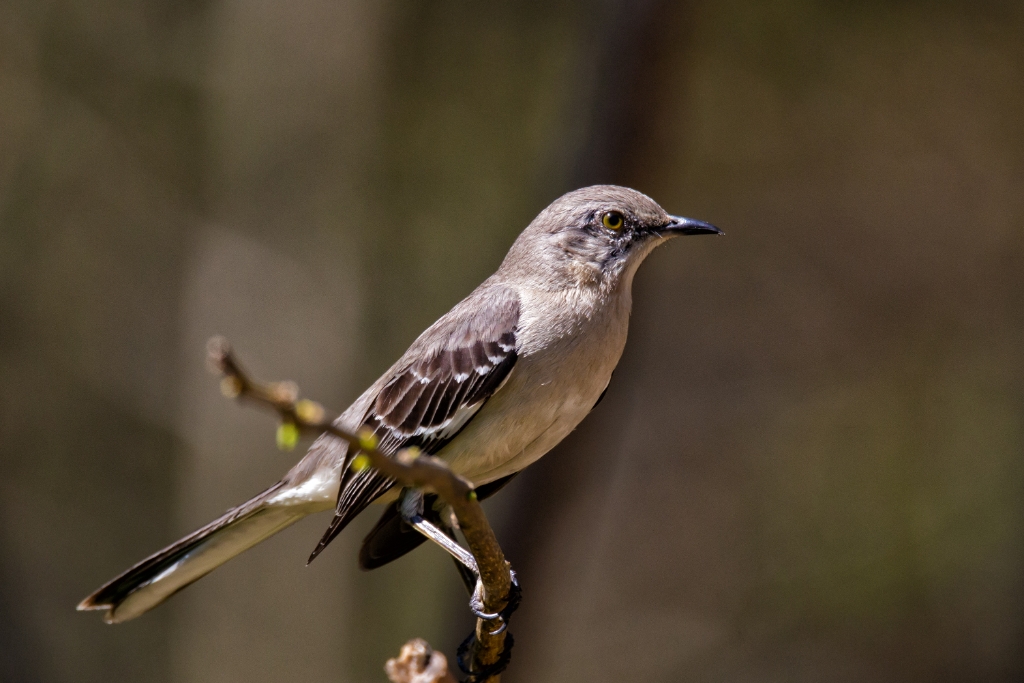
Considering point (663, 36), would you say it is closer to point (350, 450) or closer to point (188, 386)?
point (350, 450)

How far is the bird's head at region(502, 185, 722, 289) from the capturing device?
3820 millimetres

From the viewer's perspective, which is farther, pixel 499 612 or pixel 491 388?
pixel 491 388

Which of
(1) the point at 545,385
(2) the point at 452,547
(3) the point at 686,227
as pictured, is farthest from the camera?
(3) the point at 686,227

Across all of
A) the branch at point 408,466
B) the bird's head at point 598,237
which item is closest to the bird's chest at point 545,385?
the bird's head at point 598,237

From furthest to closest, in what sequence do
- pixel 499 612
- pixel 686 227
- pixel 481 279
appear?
pixel 481 279 → pixel 686 227 → pixel 499 612

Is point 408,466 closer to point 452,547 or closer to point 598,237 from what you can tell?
point 452,547

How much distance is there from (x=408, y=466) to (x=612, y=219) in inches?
96.4

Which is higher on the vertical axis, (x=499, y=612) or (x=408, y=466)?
(x=408, y=466)

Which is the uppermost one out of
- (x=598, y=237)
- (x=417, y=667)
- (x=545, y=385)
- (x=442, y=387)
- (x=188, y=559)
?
(x=598, y=237)

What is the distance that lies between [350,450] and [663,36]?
3413 millimetres

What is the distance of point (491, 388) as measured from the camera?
347cm

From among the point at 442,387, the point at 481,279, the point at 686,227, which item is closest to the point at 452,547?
the point at 442,387

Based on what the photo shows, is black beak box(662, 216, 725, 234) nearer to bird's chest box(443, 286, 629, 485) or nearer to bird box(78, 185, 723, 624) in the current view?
bird box(78, 185, 723, 624)

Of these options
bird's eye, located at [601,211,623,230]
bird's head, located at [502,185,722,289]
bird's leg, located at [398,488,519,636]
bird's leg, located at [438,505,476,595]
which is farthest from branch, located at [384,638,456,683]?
bird's eye, located at [601,211,623,230]
